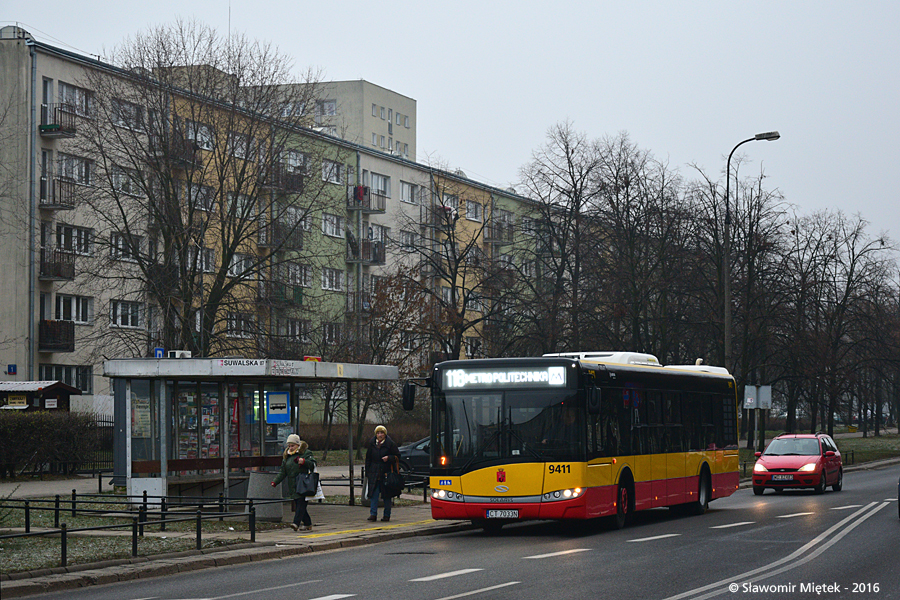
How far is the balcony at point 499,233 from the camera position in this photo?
4966 centimetres

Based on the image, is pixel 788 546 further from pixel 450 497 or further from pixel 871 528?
pixel 450 497

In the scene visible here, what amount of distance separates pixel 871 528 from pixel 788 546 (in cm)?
359

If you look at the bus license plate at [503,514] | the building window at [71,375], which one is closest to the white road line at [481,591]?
the bus license plate at [503,514]

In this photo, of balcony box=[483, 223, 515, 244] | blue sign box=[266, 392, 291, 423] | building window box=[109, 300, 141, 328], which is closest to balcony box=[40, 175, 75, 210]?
building window box=[109, 300, 141, 328]

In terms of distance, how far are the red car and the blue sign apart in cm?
1414

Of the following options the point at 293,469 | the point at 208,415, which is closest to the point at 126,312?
the point at 208,415

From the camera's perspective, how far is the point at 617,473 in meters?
20.0

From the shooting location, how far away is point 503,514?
18828 millimetres

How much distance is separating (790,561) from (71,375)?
40191 millimetres

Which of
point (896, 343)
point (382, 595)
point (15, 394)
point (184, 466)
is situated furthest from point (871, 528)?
point (896, 343)

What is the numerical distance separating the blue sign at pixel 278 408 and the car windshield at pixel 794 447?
15088mm

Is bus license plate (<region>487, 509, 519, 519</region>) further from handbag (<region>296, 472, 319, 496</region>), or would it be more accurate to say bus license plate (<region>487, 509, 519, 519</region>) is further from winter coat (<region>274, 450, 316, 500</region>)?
winter coat (<region>274, 450, 316, 500</region>)

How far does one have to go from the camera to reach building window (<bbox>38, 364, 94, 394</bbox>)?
48.1 metres

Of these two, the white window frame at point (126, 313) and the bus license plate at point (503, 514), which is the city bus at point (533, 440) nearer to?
the bus license plate at point (503, 514)
